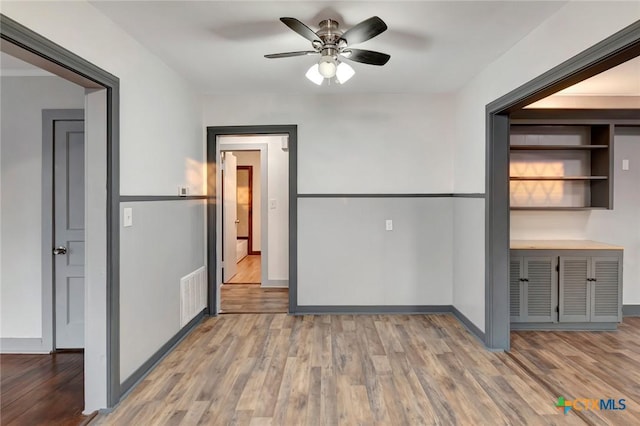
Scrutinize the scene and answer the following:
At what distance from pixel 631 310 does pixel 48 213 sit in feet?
19.9

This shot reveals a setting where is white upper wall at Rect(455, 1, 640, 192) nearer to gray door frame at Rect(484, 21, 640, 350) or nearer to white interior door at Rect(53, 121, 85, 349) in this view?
→ gray door frame at Rect(484, 21, 640, 350)

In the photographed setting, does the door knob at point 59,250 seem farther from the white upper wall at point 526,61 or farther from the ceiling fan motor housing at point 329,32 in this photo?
the white upper wall at point 526,61

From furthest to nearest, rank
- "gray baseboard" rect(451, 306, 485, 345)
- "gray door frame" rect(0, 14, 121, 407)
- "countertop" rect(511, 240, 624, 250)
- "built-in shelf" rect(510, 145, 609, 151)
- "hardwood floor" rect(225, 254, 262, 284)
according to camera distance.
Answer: "hardwood floor" rect(225, 254, 262, 284) → "built-in shelf" rect(510, 145, 609, 151) → "countertop" rect(511, 240, 624, 250) → "gray baseboard" rect(451, 306, 485, 345) → "gray door frame" rect(0, 14, 121, 407)

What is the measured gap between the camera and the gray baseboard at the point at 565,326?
3.52 m

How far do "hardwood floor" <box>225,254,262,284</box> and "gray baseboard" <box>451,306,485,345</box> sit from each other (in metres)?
3.01

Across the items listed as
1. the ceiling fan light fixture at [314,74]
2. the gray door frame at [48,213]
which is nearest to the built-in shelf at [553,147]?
the ceiling fan light fixture at [314,74]

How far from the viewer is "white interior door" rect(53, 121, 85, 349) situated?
9.93 feet

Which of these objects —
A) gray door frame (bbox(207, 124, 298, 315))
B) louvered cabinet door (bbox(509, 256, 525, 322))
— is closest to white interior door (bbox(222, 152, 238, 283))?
gray door frame (bbox(207, 124, 298, 315))

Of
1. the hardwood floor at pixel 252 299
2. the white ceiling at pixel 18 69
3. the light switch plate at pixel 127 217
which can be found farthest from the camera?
the hardwood floor at pixel 252 299

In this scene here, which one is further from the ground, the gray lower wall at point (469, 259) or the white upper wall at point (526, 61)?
the white upper wall at point (526, 61)

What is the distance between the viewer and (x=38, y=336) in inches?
120

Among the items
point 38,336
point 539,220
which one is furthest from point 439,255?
point 38,336

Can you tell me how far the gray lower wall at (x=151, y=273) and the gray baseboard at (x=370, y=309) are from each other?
54.8 inches

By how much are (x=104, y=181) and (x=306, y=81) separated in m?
2.10
